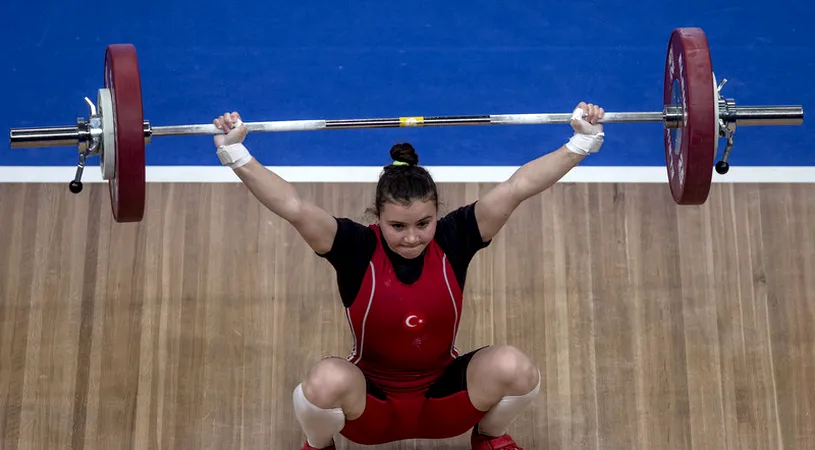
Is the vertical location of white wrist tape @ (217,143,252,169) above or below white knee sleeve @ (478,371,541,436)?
above

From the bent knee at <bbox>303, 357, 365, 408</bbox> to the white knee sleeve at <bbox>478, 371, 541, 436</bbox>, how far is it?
397 millimetres

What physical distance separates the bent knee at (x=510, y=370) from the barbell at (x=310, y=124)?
631mm

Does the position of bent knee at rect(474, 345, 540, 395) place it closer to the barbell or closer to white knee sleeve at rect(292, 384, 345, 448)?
white knee sleeve at rect(292, 384, 345, 448)

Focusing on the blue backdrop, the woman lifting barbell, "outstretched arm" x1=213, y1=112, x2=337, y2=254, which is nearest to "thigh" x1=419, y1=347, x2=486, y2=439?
the woman lifting barbell

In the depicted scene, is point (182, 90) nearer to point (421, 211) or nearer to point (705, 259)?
point (421, 211)

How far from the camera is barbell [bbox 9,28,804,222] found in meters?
3.05

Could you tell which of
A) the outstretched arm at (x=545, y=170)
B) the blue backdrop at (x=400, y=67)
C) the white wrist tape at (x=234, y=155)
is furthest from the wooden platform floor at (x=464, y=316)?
the white wrist tape at (x=234, y=155)

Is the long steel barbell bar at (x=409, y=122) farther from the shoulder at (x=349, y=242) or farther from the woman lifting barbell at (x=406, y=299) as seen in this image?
the shoulder at (x=349, y=242)

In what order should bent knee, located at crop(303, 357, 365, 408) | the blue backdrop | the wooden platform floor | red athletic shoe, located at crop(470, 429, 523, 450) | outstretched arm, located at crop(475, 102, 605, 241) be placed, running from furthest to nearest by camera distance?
the blue backdrop → the wooden platform floor → red athletic shoe, located at crop(470, 429, 523, 450) → outstretched arm, located at crop(475, 102, 605, 241) → bent knee, located at crop(303, 357, 365, 408)

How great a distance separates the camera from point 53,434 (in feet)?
12.2

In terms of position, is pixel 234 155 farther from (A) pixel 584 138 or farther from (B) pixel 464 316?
(B) pixel 464 316

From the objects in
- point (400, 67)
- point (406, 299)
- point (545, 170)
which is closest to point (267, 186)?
point (406, 299)

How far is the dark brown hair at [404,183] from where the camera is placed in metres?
3.02

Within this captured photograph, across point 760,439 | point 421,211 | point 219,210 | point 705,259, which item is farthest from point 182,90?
point 760,439
